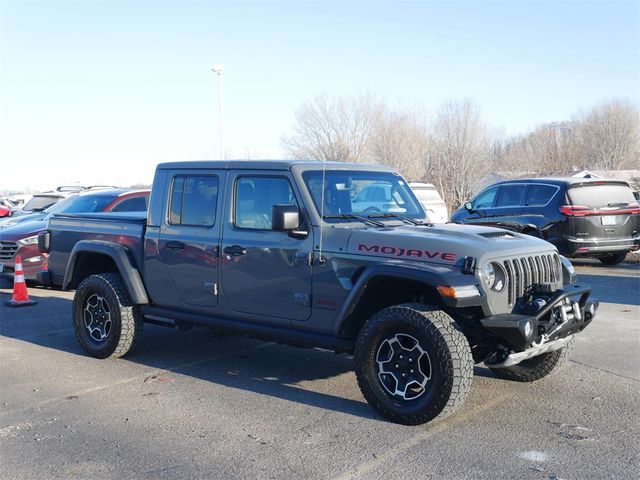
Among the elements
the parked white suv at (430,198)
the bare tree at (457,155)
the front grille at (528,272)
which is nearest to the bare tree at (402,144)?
the bare tree at (457,155)

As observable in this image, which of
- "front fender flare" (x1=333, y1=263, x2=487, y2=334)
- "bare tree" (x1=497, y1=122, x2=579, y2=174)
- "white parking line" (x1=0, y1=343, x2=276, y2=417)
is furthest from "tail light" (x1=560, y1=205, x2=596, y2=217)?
"bare tree" (x1=497, y1=122, x2=579, y2=174)

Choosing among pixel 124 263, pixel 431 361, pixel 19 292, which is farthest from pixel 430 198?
pixel 431 361

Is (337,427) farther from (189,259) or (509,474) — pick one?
(189,259)

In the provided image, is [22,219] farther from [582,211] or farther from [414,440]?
[414,440]

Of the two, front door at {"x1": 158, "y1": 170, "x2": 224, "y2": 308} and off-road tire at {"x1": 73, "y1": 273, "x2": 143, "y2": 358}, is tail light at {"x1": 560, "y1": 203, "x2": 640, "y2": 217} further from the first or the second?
off-road tire at {"x1": 73, "y1": 273, "x2": 143, "y2": 358}

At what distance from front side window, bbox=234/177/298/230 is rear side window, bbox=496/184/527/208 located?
8.60 meters

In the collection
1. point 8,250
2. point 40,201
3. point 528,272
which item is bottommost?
point 8,250

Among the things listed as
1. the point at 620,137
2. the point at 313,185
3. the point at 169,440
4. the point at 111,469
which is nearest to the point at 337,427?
the point at 169,440

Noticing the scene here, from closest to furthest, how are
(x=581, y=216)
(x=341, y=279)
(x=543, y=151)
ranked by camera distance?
1. (x=341, y=279)
2. (x=581, y=216)
3. (x=543, y=151)

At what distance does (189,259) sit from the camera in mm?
6273

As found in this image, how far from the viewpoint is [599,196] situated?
41.3ft

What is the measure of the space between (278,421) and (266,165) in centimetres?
216

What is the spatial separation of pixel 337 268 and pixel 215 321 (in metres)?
1.41

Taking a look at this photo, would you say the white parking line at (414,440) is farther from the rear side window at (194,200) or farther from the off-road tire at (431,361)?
the rear side window at (194,200)
